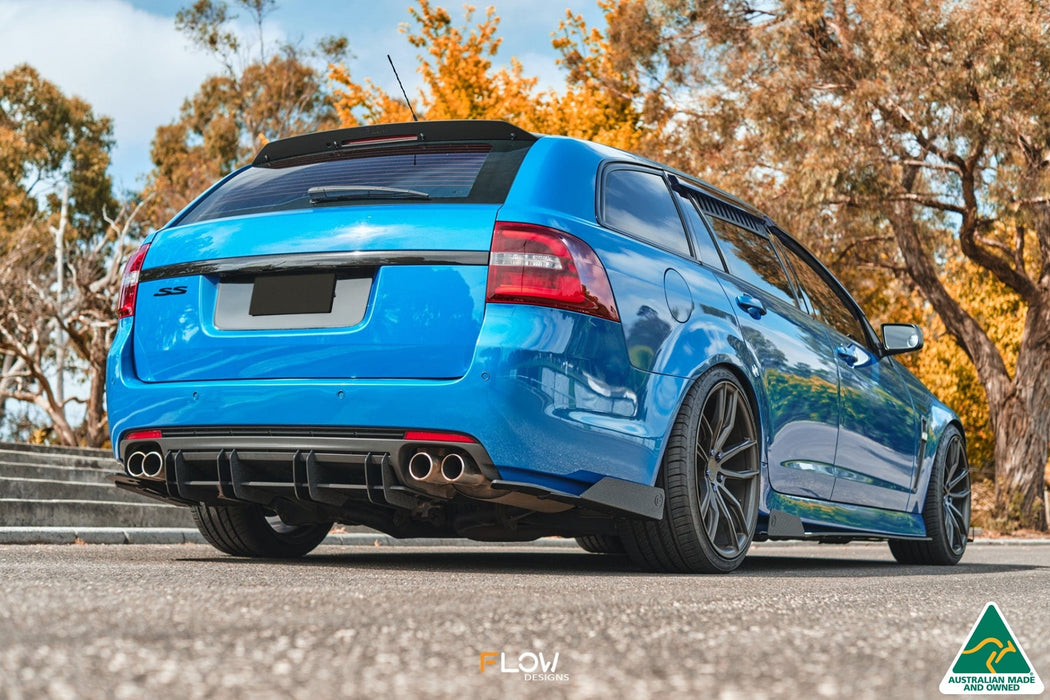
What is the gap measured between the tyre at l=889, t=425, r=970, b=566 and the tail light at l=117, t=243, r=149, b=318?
472cm

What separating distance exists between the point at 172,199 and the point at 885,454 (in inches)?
1509

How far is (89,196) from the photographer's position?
46062 millimetres

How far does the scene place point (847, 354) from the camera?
21.6 feet

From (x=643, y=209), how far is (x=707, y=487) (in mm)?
1181

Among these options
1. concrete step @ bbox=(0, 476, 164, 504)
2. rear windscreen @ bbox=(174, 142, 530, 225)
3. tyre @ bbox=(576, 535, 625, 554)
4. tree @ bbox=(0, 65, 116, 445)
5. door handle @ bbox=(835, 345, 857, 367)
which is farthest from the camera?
tree @ bbox=(0, 65, 116, 445)

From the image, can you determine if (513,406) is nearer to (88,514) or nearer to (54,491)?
(88,514)

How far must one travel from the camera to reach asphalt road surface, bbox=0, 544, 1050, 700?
7.06 ft

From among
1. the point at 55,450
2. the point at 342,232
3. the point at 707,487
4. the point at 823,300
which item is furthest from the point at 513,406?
the point at 55,450

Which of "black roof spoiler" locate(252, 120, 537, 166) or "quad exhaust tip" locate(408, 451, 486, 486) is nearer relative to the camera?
"quad exhaust tip" locate(408, 451, 486, 486)

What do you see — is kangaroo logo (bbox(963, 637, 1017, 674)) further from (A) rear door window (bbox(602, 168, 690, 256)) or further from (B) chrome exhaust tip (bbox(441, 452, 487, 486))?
(A) rear door window (bbox(602, 168, 690, 256))

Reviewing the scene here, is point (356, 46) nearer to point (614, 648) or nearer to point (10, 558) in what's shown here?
point (10, 558)

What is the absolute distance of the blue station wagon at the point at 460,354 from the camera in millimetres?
4371

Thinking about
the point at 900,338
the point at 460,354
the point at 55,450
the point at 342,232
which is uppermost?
the point at 342,232

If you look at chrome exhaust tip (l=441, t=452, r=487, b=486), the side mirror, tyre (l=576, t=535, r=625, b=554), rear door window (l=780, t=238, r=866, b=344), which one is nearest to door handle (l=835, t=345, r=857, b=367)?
rear door window (l=780, t=238, r=866, b=344)
